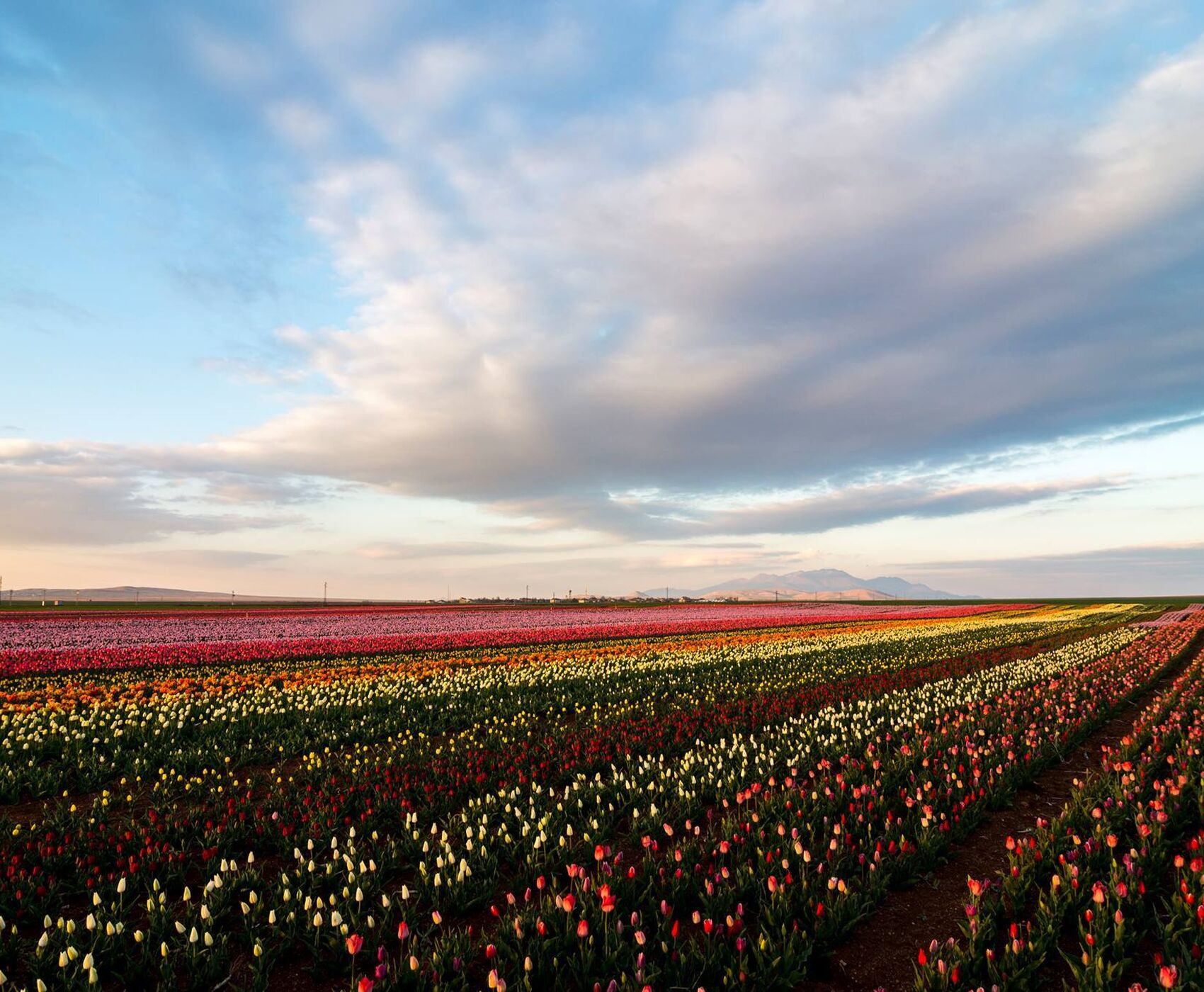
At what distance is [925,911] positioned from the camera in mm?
5648

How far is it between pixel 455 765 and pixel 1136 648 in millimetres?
25472

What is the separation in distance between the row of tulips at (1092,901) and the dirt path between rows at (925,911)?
253mm

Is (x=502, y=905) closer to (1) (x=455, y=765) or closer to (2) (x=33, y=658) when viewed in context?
(1) (x=455, y=765)

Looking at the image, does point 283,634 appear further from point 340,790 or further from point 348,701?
point 340,790

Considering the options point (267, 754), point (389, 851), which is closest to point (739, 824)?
point (389, 851)

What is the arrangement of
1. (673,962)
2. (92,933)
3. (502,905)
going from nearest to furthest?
1. (673,962)
2. (92,933)
3. (502,905)

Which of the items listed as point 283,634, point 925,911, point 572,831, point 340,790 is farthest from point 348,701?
point 283,634

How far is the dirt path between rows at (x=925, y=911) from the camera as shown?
475cm

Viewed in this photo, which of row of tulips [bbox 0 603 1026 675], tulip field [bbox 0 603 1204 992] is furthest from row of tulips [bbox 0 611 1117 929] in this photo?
row of tulips [bbox 0 603 1026 675]

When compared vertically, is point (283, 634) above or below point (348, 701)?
below

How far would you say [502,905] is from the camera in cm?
562

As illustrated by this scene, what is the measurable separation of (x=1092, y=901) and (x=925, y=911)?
4.35 feet

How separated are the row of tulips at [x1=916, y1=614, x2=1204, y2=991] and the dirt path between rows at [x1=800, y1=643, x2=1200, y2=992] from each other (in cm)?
25

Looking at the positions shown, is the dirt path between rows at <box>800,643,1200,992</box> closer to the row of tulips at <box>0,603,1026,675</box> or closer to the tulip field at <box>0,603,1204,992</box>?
the tulip field at <box>0,603,1204,992</box>
